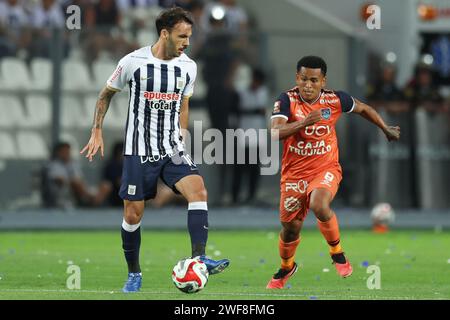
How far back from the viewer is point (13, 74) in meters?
24.2

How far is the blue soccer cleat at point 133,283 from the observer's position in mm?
12062

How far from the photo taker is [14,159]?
24172 mm

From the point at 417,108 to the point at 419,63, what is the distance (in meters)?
0.93

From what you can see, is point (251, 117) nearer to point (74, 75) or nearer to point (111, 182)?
point (111, 182)

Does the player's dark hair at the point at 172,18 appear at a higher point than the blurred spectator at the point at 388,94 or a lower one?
higher

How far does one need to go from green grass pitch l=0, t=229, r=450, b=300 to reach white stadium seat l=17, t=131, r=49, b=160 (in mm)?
3103

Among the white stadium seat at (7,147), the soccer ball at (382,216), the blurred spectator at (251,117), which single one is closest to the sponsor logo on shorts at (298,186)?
the soccer ball at (382,216)

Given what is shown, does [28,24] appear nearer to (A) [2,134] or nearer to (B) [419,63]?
(A) [2,134]

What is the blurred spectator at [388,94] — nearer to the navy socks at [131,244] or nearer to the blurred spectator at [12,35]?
the blurred spectator at [12,35]

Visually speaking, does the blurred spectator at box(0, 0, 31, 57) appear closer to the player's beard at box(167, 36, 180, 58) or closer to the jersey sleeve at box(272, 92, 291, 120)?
the jersey sleeve at box(272, 92, 291, 120)

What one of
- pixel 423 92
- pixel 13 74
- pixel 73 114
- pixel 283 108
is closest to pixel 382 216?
pixel 423 92

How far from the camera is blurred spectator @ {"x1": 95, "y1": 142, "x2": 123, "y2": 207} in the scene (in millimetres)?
24094

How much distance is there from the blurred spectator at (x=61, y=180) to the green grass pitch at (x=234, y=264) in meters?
2.61
